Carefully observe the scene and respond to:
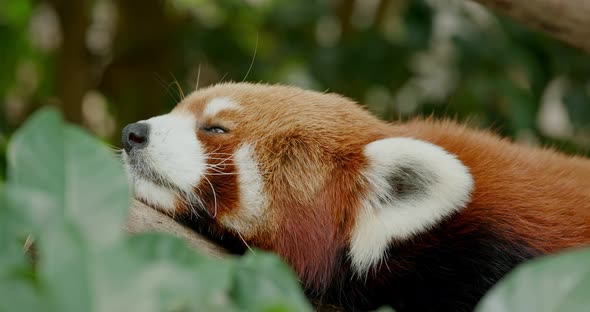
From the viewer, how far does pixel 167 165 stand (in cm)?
158

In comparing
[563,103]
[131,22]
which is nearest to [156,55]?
[131,22]

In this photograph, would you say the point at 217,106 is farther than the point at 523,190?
Yes

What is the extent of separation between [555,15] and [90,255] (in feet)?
5.30

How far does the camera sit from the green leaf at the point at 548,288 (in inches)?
24.8

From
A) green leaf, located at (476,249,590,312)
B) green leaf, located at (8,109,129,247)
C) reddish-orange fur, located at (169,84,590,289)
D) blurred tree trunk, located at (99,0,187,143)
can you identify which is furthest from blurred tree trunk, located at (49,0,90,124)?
green leaf, located at (476,249,590,312)

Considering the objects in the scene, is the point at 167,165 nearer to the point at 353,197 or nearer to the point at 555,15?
the point at 353,197

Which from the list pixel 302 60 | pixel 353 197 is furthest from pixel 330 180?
pixel 302 60

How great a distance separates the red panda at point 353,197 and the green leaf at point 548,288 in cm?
77

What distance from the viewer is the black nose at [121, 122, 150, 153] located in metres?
1.62

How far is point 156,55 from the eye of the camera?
145 inches

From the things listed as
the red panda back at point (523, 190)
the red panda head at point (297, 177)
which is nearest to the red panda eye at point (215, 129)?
the red panda head at point (297, 177)

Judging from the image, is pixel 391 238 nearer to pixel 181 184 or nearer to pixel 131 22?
pixel 181 184

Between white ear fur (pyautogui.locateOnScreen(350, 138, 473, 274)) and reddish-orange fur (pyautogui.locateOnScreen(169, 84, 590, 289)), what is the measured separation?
1.3 inches

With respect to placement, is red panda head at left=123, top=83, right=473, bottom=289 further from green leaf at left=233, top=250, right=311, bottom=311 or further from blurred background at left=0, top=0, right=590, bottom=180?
blurred background at left=0, top=0, right=590, bottom=180
